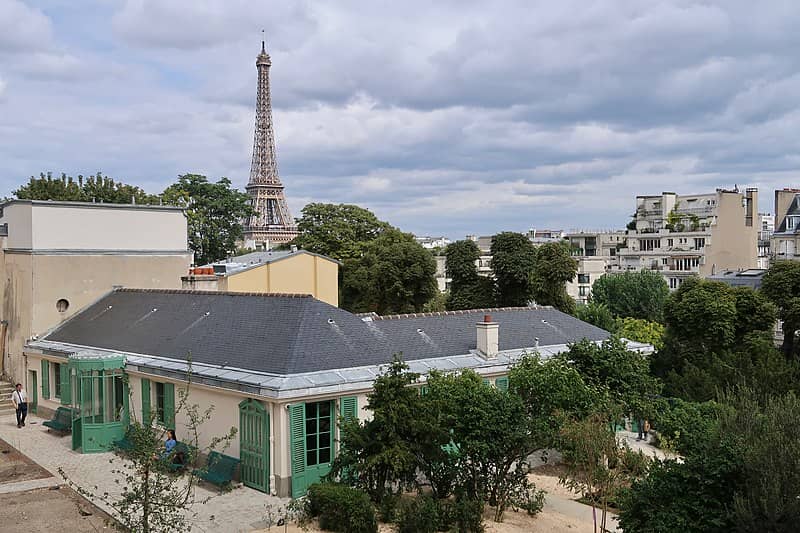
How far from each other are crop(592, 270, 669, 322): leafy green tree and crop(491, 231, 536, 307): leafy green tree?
536 inches

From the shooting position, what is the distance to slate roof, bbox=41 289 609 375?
60.8ft

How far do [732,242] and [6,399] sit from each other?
60.1 m

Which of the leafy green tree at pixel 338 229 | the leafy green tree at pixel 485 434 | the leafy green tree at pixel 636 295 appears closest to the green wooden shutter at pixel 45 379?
the leafy green tree at pixel 485 434

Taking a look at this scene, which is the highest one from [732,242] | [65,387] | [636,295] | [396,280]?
[732,242]

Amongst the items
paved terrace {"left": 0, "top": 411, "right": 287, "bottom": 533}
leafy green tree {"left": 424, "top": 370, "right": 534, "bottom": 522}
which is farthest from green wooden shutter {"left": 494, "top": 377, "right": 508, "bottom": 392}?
paved terrace {"left": 0, "top": 411, "right": 287, "bottom": 533}

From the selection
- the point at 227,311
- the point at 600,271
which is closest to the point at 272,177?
the point at 600,271

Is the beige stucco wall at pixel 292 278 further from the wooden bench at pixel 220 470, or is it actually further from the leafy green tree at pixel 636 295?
the leafy green tree at pixel 636 295

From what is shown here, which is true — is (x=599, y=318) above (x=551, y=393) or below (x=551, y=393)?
below

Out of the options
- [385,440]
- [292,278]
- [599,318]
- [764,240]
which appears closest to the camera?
[385,440]

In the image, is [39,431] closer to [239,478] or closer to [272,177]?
[239,478]

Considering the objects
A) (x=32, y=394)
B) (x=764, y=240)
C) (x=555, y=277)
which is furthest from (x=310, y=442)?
(x=764, y=240)

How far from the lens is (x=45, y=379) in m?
26.0

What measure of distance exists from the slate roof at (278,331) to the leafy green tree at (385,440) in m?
3.10

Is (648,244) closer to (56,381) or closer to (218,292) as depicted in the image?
(218,292)
